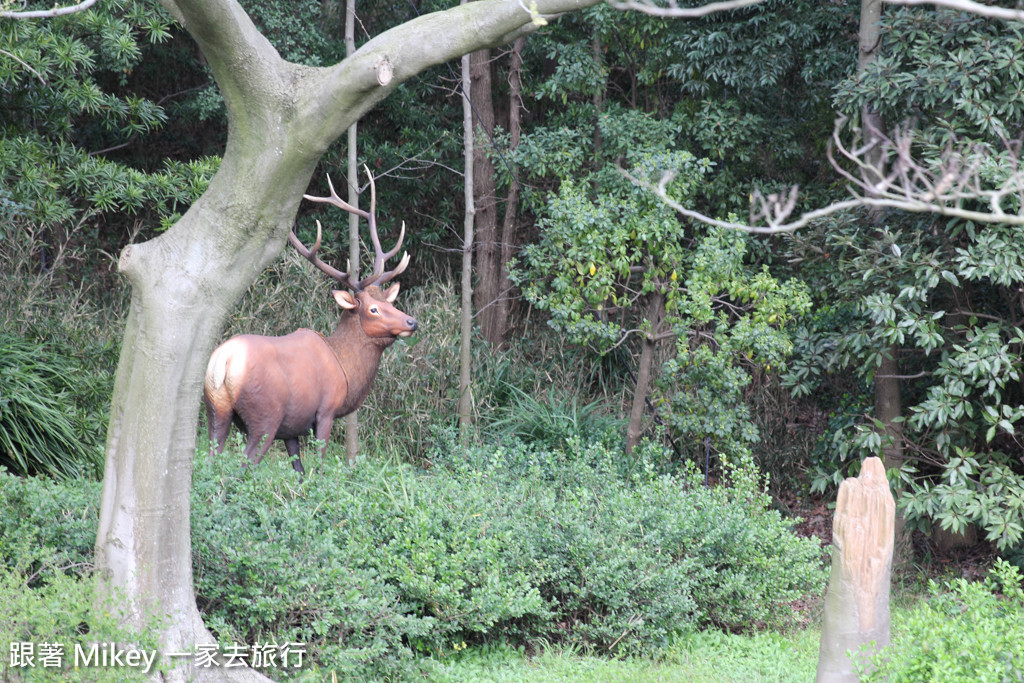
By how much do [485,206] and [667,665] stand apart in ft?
20.4

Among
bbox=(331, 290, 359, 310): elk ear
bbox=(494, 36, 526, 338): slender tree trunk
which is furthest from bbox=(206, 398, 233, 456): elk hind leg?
bbox=(494, 36, 526, 338): slender tree trunk

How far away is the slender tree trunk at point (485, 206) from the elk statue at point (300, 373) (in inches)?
148

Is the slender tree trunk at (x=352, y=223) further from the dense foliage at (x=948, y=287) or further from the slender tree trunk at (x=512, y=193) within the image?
the dense foliage at (x=948, y=287)

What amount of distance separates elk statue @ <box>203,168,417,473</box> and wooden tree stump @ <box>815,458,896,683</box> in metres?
3.09

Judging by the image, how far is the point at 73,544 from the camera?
497cm

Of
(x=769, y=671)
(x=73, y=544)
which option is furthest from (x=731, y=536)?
(x=73, y=544)

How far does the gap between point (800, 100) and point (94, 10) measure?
259 inches

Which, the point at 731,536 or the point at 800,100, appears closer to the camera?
the point at 731,536

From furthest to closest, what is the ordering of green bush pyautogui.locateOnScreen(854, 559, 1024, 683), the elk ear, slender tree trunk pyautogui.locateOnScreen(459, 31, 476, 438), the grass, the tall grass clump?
1. slender tree trunk pyautogui.locateOnScreen(459, 31, 476, 438)
2. the tall grass clump
3. the elk ear
4. the grass
5. green bush pyautogui.locateOnScreen(854, 559, 1024, 683)

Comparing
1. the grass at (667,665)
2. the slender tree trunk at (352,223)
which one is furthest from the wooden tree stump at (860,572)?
the slender tree trunk at (352,223)

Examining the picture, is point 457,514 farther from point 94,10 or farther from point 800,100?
point 800,100

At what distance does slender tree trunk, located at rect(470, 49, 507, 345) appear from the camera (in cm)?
1050

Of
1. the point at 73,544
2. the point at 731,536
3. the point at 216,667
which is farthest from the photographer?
the point at 731,536

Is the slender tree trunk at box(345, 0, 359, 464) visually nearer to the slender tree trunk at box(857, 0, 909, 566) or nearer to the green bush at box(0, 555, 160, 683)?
the green bush at box(0, 555, 160, 683)
